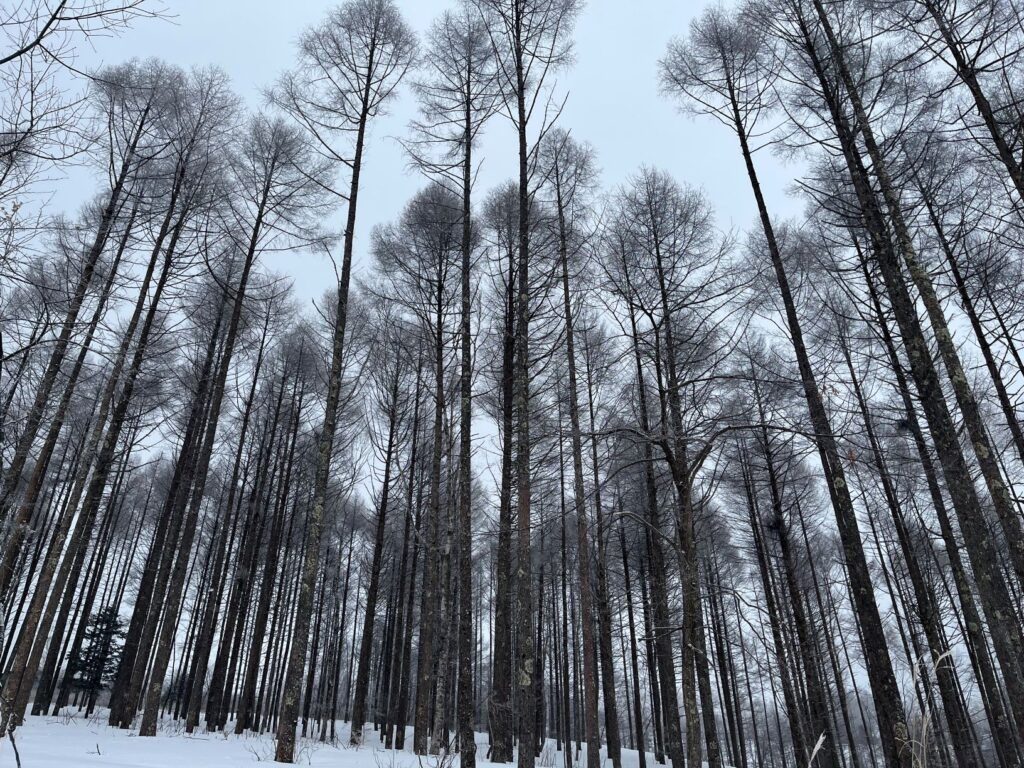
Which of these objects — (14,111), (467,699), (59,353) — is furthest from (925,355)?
(59,353)

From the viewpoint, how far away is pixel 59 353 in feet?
28.6

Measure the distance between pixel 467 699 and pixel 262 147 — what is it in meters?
11.3

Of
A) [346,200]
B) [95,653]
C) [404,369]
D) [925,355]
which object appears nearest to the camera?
[925,355]

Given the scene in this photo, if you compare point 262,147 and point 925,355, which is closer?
point 925,355

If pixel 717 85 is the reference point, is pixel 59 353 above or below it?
below

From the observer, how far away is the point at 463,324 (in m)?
8.42

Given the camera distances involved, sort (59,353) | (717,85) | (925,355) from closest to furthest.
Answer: (925,355) < (59,353) < (717,85)

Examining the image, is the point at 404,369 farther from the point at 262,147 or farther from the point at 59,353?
the point at 59,353

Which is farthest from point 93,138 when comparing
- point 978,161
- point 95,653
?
point 95,653

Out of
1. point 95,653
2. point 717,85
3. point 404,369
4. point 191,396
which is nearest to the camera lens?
point 717,85

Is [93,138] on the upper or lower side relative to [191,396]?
lower

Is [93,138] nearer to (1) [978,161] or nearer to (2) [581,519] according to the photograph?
(2) [581,519]

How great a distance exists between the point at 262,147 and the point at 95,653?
23.7 metres

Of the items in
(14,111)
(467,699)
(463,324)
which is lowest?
(467,699)
